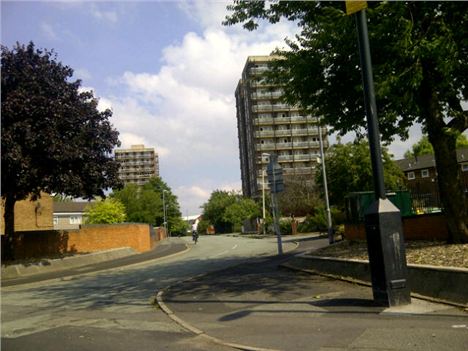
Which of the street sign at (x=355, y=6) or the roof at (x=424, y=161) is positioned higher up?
the roof at (x=424, y=161)

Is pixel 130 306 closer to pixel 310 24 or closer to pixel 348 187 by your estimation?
pixel 310 24

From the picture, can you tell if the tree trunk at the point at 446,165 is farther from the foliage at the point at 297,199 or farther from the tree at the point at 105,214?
the foliage at the point at 297,199

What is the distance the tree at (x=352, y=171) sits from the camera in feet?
122

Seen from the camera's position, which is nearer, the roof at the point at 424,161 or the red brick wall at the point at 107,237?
the red brick wall at the point at 107,237

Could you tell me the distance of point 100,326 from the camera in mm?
9266

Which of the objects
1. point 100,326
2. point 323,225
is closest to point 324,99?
point 100,326

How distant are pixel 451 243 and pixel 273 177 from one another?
443 inches

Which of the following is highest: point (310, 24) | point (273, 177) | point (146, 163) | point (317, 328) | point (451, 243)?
point (146, 163)

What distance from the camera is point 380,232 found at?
8812 millimetres

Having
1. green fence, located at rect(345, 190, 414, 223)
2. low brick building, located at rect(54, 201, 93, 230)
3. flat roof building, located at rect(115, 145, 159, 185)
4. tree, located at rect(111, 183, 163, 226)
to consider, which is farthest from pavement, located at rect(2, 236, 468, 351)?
flat roof building, located at rect(115, 145, 159, 185)

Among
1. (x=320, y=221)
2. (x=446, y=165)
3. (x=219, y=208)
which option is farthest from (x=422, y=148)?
(x=446, y=165)

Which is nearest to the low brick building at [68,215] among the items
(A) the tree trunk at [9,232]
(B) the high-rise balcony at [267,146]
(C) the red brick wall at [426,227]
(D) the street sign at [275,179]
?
(B) the high-rise balcony at [267,146]

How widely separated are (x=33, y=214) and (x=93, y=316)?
29613mm

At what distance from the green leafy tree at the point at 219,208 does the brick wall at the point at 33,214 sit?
190 ft
